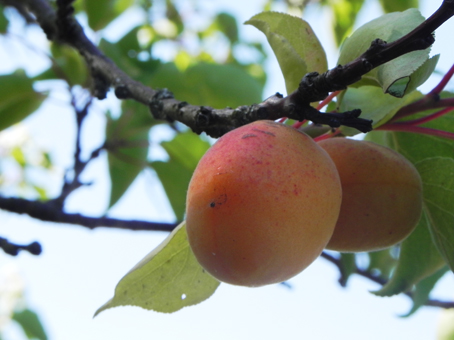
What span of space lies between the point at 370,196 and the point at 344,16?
1670mm

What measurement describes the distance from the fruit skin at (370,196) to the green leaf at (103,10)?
1367 mm

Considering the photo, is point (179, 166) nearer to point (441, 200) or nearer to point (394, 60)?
point (441, 200)

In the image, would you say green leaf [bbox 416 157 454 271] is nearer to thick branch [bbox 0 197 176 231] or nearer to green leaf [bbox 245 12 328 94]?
green leaf [bbox 245 12 328 94]

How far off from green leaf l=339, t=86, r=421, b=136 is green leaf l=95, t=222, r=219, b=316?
1.28 ft

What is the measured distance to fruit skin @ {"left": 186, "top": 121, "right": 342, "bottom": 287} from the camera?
0.70 metres

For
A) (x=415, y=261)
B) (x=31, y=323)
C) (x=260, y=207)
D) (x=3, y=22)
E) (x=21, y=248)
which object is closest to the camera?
(x=260, y=207)

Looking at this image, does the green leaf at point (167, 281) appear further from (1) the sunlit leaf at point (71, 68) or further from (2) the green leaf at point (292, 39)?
(1) the sunlit leaf at point (71, 68)

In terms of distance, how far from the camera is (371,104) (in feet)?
3.05

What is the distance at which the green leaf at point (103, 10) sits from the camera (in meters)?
1.96

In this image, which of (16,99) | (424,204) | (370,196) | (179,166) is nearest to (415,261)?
(424,204)

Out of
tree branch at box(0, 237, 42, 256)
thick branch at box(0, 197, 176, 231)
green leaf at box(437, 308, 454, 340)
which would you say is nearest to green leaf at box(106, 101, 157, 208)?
thick branch at box(0, 197, 176, 231)

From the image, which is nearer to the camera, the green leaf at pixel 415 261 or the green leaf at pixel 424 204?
the green leaf at pixel 424 204

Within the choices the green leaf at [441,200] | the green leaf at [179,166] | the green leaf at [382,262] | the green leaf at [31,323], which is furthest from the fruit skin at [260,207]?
the green leaf at [31,323]

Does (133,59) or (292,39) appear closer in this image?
(292,39)
